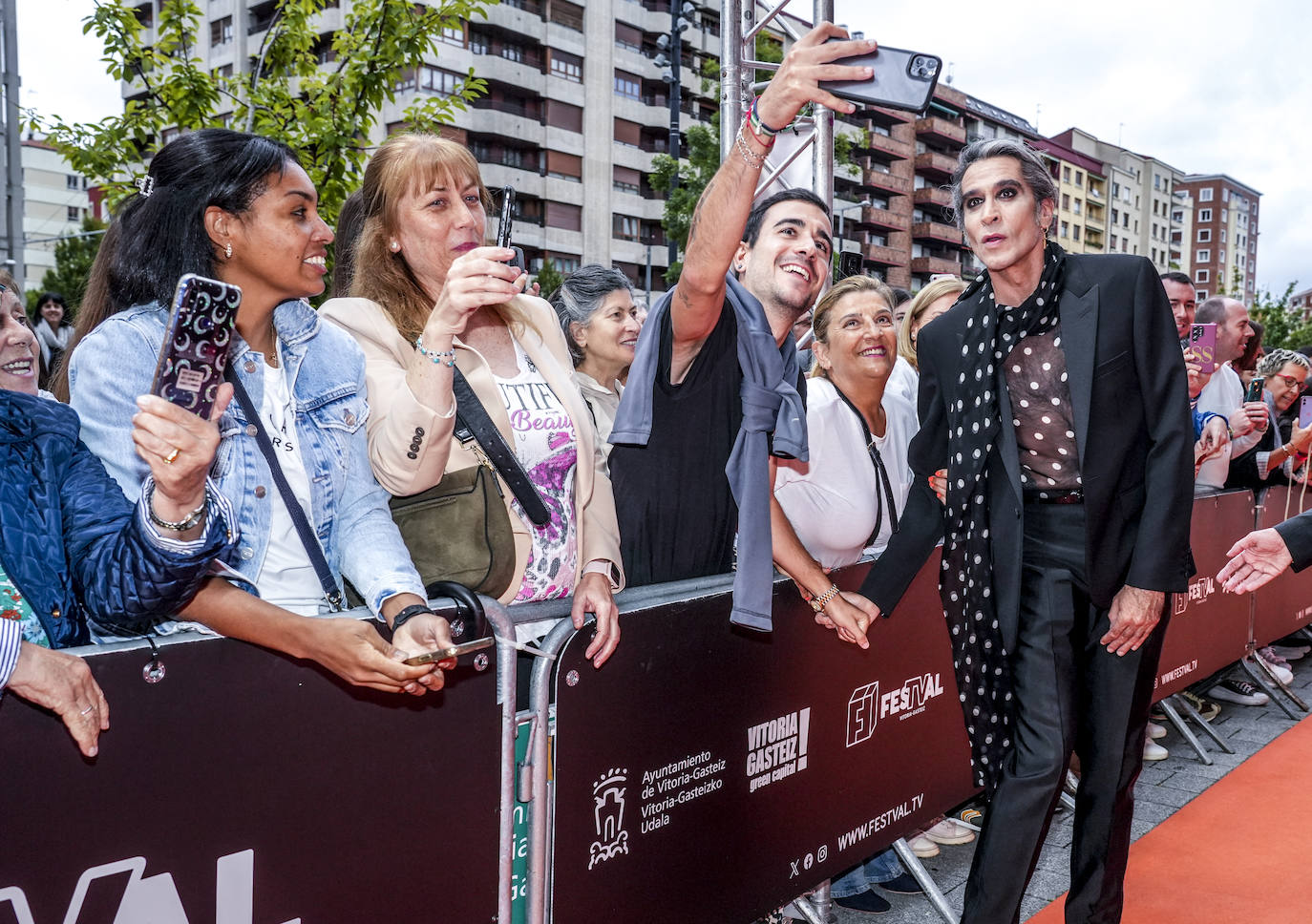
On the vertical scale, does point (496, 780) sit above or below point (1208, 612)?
above

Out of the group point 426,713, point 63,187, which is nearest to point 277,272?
point 426,713

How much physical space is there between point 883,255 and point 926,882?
233 ft

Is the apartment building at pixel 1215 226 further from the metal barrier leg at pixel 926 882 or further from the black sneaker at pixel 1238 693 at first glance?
the metal barrier leg at pixel 926 882

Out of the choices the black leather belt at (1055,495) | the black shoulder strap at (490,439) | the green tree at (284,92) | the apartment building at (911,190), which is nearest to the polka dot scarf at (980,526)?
the black leather belt at (1055,495)

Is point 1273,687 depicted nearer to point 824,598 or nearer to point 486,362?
point 824,598

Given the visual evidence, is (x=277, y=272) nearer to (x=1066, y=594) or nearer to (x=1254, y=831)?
(x=1066, y=594)

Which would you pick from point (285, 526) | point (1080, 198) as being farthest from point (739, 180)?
point (1080, 198)

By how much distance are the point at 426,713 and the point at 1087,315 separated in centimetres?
215

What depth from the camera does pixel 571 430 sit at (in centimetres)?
271

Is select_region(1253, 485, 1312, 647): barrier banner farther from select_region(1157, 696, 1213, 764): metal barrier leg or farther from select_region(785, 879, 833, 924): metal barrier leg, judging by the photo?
select_region(785, 879, 833, 924): metal barrier leg

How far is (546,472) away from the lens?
2668 mm

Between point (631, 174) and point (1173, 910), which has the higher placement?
point (631, 174)

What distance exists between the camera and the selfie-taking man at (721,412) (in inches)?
106

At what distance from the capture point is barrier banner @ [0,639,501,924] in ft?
5.56
